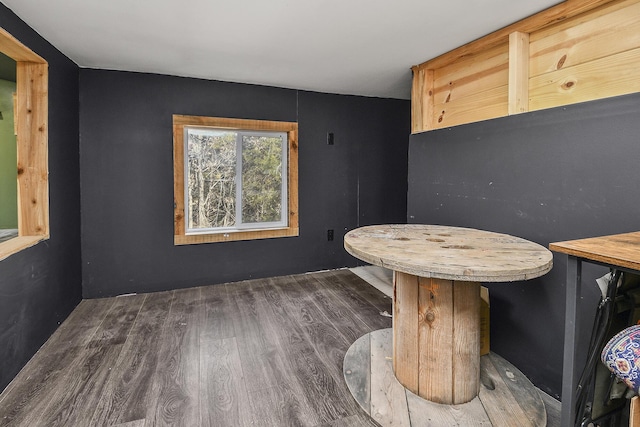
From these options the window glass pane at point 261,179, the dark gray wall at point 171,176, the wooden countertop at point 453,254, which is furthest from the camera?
the window glass pane at point 261,179

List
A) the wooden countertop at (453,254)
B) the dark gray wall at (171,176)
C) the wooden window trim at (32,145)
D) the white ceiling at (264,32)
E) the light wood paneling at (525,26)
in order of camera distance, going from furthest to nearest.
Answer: the dark gray wall at (171,176) < the wooden window trim at (32,145) < the white ceiling at (264,32) < the light wood paneling at (525,26) < the wooden countertop at (453,254)

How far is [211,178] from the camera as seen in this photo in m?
3.42

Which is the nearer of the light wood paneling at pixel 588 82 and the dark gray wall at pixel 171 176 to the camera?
the light wood paneling at pixel 588 82

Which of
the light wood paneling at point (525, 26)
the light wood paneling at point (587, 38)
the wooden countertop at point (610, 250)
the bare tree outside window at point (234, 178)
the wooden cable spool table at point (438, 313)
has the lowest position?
the wooden cable spool table at point (438, 313)

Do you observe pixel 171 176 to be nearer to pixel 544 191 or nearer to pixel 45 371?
pixel 45 371

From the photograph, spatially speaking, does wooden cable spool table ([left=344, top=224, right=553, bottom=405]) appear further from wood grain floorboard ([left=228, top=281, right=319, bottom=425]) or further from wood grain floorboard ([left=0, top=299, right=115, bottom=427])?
wood grain floorboard ([left=0, top=299, right=115, bottom=427])

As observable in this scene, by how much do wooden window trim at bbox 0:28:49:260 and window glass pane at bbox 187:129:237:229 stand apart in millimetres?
1225

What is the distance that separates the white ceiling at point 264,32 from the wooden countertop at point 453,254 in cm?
129

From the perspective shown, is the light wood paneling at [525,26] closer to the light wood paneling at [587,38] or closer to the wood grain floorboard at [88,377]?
the light wood paneling at [587,38]

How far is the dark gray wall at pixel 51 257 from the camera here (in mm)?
1790

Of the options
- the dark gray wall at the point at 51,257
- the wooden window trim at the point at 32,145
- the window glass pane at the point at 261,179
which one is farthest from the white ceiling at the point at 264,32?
the window glass pane at the point at 261,179

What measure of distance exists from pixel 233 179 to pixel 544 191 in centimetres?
274

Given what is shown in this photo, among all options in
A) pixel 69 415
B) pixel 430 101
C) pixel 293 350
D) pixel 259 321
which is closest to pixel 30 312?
pixel 69 415

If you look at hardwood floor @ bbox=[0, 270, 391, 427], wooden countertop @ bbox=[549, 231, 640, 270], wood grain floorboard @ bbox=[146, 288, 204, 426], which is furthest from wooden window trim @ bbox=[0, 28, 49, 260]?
wooden countertop @ bbox=[549, 231, 640, 270]
